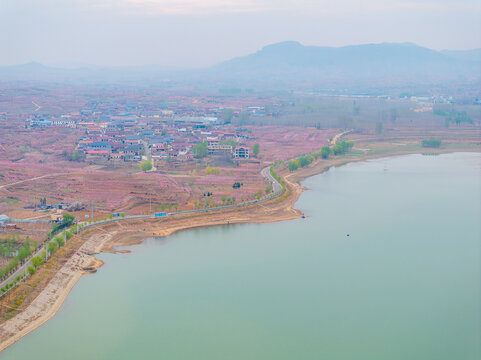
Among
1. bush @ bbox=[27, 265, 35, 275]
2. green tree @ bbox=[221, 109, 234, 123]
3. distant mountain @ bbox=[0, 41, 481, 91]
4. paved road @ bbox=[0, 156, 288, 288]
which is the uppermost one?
distant mountain @ bbox=[0, 41, 481, 91]

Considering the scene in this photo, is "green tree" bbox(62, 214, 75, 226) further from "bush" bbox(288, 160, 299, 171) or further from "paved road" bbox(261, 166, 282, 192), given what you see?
"bush" bbox(288, 160, 299, 171)

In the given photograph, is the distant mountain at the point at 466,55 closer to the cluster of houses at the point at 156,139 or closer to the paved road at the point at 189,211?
the cluster of houses at the point at 156,139

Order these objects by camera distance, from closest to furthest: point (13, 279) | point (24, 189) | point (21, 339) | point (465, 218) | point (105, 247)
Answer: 1. point (21, 339)
2. point (13, 279)
3. point (105, 247)
4. point (465, 218)
5. point (24, 189)

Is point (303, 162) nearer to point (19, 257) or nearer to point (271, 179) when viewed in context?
point (271, 179)

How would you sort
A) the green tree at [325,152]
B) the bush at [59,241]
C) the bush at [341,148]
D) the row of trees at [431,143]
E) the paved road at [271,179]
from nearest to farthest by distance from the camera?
1. the bush at [59,241]
2. the paved road at [271,179]
3. the green tree at [325,152]
4. the bush at [341,148]
5. the row of trees at [431,143]

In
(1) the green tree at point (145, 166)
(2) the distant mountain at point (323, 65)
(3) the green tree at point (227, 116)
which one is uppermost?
(2) the distant mountain at point (323, 65)

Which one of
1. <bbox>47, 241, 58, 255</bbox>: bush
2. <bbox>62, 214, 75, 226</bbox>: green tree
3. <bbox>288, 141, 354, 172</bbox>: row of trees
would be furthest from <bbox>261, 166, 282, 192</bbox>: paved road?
Answer: <bbox>47, 241, 58, 255</bbox>: bush

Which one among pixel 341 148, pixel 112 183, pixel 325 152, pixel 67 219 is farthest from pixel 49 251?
pixel 341 148

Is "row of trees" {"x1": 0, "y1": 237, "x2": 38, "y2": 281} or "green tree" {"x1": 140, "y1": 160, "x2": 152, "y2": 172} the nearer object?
"row of trees" {"x1": 0, "y1": 237, "x2": 38, "y2": 281}

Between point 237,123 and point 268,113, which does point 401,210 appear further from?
point 268,113

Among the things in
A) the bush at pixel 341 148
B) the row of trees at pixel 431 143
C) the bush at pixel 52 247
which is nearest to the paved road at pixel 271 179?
the bush at pixel 341 148

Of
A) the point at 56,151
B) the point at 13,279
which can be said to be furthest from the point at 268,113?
the point at 13,279
